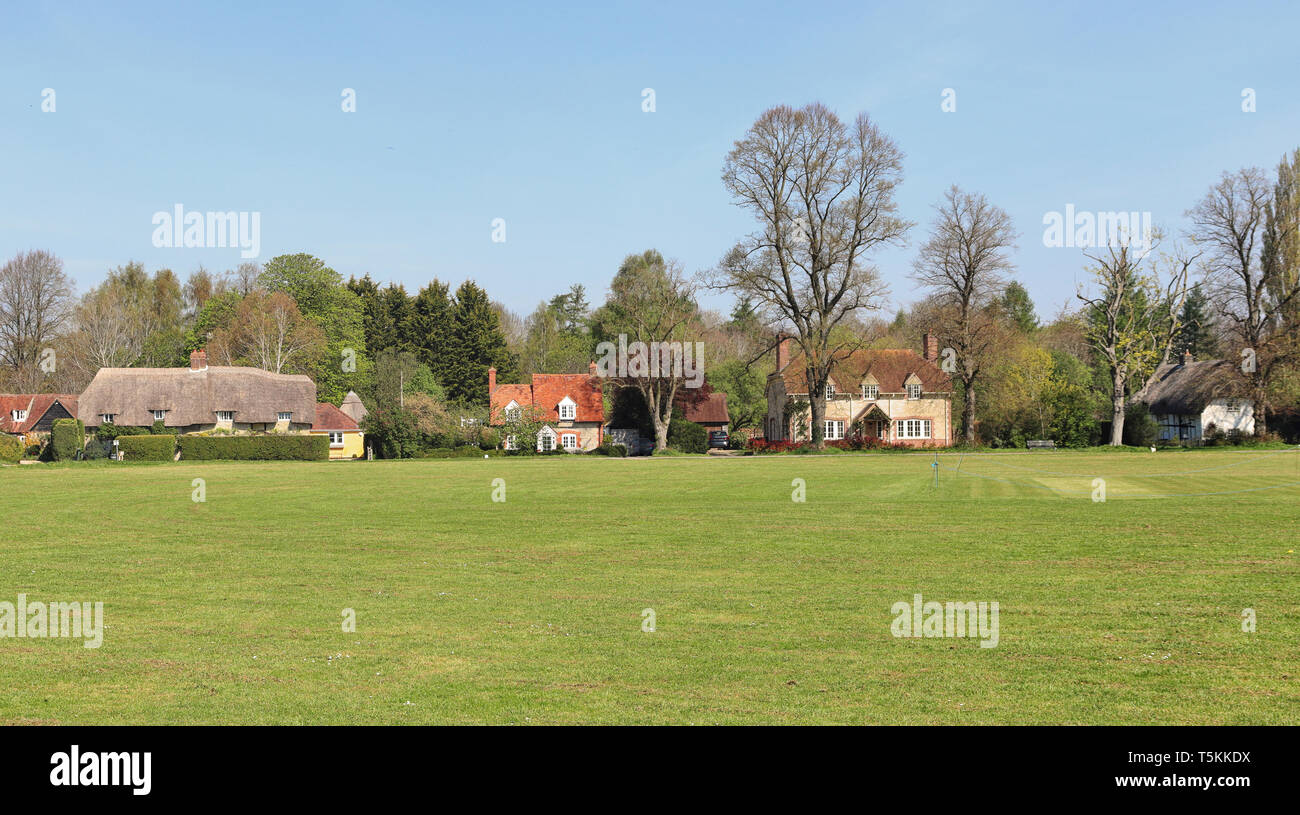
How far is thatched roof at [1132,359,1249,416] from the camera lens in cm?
7506

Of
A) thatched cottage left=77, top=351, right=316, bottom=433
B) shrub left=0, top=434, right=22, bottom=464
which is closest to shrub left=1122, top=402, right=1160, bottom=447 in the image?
thatched cottage left=77, top=351, right=316, bottom=433

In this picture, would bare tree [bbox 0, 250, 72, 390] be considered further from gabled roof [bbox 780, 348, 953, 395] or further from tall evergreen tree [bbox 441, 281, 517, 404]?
gabled roof [bbox 780, 348, 953, 395]

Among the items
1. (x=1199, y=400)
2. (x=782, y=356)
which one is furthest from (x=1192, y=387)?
(x=782, y=356)

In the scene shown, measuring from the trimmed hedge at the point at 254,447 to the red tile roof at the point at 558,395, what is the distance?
18.6 meters

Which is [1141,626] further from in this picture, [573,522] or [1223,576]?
[573,522]

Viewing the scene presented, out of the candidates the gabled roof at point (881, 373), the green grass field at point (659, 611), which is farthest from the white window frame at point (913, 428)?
the green grass field at point (659, 611)

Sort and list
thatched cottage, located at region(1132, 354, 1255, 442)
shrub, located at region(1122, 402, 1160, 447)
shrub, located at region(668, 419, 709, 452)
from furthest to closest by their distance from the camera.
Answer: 1. shrub, located at region(668, 419, 709, 452)
2. thatched cottage, located at region(1132, 354, 1255, 442)
3. shrub, located at region(1122, 402, 1160, 447)

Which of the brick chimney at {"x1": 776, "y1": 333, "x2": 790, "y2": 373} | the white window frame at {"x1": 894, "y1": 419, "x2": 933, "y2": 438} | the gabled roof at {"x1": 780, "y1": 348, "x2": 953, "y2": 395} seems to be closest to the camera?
the gabled roof at {"x1": 780, "y1": 348, "x2": 953, "y2": 395}

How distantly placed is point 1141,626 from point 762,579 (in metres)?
5.53

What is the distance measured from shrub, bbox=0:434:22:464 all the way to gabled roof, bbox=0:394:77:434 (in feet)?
61.8

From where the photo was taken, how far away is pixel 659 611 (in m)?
12.7

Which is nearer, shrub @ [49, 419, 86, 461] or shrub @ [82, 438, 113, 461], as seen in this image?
shrub @ [82, 438, 113, 461]

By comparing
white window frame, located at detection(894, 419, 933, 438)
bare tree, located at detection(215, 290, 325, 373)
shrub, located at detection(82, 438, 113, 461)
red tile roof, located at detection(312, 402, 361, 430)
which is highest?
bare tree, located at detection(215, 290, 325, 373)

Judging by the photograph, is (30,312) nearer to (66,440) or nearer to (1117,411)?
(66,440)
